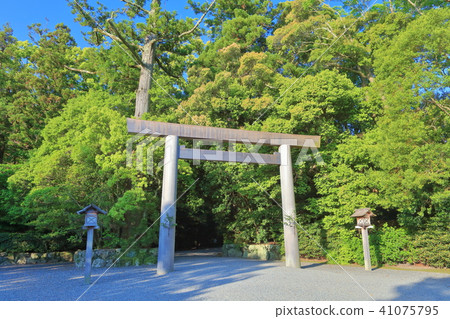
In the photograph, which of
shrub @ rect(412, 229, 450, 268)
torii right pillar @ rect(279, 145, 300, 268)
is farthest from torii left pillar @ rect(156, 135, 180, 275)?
shrub @ rect(412, 229, 450, 268)

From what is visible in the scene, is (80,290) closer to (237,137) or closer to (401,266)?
(237,137)

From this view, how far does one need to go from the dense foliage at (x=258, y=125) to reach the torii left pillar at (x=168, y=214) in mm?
1871

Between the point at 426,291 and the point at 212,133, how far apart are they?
20.2 feet

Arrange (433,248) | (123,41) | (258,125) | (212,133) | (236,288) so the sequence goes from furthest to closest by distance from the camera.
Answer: (258,125), (123,41), (433,248), (212,133), (236,288)

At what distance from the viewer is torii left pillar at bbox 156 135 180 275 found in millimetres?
7680

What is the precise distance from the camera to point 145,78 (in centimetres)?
1321

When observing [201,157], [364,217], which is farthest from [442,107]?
[201,157]

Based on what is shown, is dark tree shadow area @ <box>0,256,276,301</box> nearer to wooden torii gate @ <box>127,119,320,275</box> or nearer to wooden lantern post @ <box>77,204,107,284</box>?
wooden lantern post @ <box>77,204,107,284</box>

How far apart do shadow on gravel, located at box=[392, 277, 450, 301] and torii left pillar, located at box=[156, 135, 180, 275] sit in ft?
17.1

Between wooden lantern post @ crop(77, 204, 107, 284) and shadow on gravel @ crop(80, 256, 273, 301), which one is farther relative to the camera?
wooden lantern post @ crop(77, 204, 107, 284)

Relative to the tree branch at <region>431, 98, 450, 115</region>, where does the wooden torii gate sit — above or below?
below

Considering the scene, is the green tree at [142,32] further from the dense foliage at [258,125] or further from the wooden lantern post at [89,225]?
the wooden lantern post at [89,225]

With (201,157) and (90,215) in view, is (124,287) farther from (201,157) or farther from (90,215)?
(201,157)
